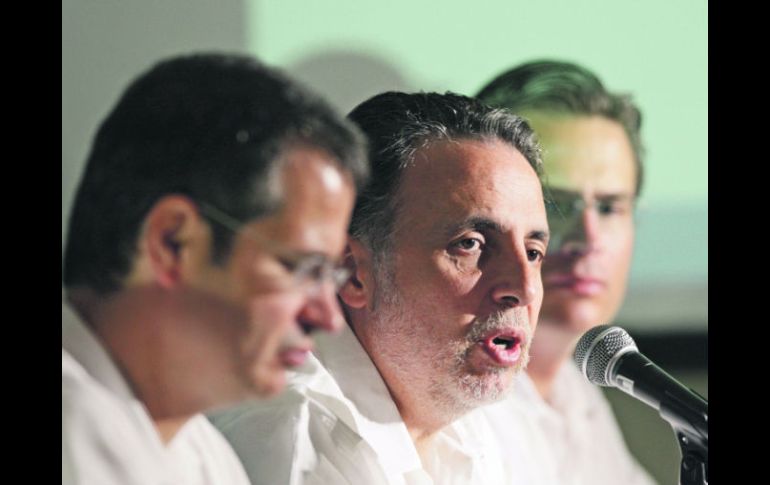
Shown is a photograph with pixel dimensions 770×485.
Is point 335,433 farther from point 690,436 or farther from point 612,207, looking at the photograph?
point 612,207

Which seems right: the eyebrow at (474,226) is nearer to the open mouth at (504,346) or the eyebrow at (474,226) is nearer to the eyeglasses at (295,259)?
the open mouth at (504,346)

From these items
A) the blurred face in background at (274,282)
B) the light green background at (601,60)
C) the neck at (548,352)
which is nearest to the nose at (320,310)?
the blurred face in background at (274,282)

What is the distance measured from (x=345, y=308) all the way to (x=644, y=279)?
2.66 ft

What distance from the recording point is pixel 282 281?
3.44 ft

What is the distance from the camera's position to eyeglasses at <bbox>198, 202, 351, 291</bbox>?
3.36 feet

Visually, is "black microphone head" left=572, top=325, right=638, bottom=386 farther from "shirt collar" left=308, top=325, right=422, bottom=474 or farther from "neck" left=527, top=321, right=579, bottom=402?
"neck" left=527, top=321, right=579, bottom=402

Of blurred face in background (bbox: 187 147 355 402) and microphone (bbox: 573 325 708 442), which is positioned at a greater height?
blurred face in background (bbox: 187 147 355 402)

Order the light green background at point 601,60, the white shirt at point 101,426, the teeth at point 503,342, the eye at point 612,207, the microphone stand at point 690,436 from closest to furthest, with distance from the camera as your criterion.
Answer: the white shirt at point 101,426
the microphone stand at point 690,436
the teeth at point 503,342
the light green background at point 601,60
the eye at point 612,207

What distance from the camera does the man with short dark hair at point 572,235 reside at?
5.73ft

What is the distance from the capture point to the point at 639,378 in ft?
3.88

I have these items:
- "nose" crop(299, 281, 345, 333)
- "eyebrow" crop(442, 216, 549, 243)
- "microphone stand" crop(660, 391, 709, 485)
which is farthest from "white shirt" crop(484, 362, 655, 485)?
"nose" crop(299, 281, 345, 333)

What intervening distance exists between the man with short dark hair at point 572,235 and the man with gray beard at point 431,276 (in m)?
0.31
